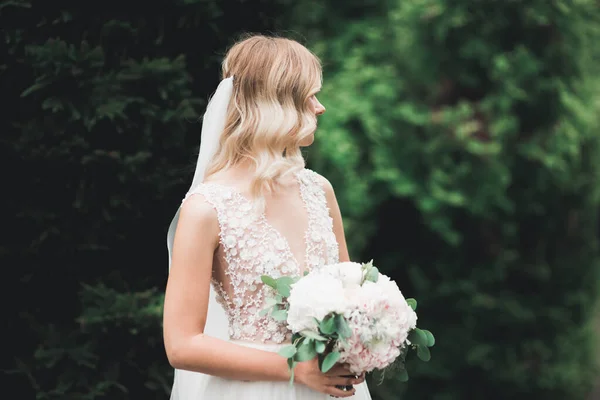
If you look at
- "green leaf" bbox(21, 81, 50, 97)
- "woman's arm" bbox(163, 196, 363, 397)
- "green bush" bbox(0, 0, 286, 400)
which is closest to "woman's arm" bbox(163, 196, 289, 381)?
"woman's arm" bbox(163, 196, 363, 397)

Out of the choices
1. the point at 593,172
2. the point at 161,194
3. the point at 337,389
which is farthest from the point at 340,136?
the point at 337,389

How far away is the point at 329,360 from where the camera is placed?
2.17 m

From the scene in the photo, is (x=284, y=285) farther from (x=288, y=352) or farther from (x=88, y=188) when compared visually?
(x=88, y=188)

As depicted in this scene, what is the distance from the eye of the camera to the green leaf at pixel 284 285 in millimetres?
2311

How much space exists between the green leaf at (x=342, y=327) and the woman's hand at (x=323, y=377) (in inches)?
6.7

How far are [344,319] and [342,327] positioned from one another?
0.09 ft

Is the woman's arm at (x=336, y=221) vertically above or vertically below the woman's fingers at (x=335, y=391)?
above

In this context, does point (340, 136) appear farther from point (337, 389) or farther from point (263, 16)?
point (337, 389)

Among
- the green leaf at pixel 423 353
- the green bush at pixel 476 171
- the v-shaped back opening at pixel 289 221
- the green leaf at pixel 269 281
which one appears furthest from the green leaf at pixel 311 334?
the green bush at pixel 476 171

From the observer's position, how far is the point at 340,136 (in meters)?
7.13

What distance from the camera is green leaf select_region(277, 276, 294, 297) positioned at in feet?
7.58

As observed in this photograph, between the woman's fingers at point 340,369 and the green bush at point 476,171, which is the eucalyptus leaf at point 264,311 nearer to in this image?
the woman's fingers at point 340,369

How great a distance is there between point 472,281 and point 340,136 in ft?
7.12

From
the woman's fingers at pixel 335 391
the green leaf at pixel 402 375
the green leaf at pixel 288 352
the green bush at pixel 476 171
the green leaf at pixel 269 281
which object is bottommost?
the green bush at pixel 476 171
